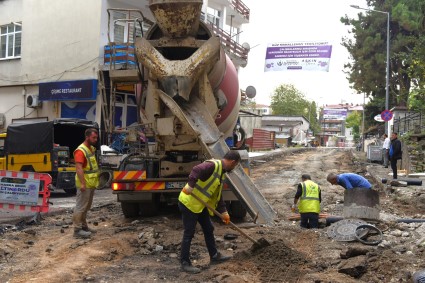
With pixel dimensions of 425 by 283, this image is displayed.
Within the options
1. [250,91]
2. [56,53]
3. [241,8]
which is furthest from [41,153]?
[241,8]

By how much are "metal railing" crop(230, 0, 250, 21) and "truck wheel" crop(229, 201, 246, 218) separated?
2243 cm

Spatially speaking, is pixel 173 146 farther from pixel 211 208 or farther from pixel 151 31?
pixel 211 208

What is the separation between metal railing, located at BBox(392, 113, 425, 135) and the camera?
23253 mm

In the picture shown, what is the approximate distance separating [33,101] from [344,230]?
19.8 meters

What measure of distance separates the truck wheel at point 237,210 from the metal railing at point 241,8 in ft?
73.6

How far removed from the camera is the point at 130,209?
30.0ft

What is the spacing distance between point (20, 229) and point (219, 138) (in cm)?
374

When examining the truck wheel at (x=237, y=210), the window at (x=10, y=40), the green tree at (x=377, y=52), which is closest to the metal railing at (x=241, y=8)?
the green tree at (x=377, y=52)

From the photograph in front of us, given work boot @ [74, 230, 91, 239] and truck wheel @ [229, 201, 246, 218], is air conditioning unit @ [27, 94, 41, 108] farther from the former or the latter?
work boot @ [74, 230, 91, 239]

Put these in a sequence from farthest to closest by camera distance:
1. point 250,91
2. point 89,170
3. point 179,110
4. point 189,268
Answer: point 250,91 < point 89,170 < point 179,110 < point 189,268

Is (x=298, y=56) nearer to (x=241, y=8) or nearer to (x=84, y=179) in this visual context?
(x=241, y=8)

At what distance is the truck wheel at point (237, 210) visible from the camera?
8695 mm

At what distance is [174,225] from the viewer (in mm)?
8180

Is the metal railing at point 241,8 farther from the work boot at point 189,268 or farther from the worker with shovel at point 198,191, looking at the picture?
the work boot at point 189,268
